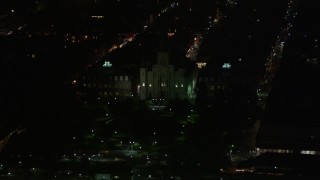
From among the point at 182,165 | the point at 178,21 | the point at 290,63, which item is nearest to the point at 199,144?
the point at 182,165

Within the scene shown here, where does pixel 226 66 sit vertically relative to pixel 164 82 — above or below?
above

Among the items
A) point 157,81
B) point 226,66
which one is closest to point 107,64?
point 157,81

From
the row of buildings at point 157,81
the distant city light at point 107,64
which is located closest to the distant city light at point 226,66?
the row of buildings at point 157,81

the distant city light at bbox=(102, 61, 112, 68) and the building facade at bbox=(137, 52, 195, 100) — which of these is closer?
the building facade at bbox=(137, 52, 195, 100)

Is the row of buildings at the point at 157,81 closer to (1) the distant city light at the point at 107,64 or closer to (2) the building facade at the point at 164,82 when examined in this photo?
(2) the building facade at the point at 164,82

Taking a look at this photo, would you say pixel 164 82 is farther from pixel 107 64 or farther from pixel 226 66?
pixel 107 64

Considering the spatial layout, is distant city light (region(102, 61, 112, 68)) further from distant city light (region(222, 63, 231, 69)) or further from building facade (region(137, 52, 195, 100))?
distant city light (region(222, 63, 231, 69))

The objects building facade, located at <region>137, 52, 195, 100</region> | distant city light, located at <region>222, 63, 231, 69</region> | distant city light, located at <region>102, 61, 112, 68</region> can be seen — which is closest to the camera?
building facade, located at <region>137, 52, 195, 100</region>

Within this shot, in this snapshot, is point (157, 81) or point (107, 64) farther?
point (107, 64)

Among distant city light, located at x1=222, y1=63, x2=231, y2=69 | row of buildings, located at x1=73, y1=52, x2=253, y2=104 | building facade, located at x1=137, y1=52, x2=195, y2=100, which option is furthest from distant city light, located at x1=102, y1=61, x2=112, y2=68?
distant city light, located at x1=222, y1=63, x2=231, y2=69

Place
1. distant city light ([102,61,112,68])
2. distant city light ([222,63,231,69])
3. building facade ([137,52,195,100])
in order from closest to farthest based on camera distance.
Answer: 1. building facade ([137,52,195,100])
2. distant city light ([222,63,231,69])
3. distant city light ([102,61,112,68])

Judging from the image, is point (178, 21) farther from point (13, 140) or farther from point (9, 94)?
point (13, 140)
